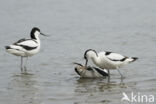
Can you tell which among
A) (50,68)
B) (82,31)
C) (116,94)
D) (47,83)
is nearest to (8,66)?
(50,68)

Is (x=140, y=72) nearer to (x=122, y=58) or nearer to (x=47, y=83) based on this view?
(x=122, y=58)

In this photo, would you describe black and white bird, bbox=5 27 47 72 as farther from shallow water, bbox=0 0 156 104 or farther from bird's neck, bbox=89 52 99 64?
bird's neck, bbox=89 52 99 64

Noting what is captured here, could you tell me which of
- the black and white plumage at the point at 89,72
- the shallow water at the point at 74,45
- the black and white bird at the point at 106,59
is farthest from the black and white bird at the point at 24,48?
the black and white bird at the point at 106,59

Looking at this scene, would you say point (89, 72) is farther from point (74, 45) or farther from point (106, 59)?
point (74, 45)

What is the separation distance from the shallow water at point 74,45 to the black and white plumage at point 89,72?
164 mm

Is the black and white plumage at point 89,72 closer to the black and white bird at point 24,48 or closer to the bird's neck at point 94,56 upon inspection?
the bird's neck at point 94,56

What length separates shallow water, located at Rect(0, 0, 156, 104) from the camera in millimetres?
10398

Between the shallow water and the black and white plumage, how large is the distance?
0.16 metres

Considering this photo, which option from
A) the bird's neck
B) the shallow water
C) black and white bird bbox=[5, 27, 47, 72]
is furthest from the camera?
black and white bird bbox=[5, 27, 47, 72]

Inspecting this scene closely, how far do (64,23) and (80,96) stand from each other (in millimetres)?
9804

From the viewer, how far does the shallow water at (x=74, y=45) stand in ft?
34.1

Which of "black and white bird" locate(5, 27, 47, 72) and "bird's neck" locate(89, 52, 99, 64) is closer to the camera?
"bird's neck" locate(89, 52, 99, 64)

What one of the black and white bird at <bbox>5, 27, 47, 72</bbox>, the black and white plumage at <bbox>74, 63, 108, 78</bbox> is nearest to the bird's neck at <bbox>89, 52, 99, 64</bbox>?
the black and white plumage at <bbox>74, 63, 108, 78</bbox>

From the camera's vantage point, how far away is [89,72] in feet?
39.8
